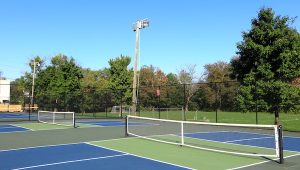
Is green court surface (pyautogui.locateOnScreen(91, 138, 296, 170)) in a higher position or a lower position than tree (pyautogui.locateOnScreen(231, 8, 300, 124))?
lower

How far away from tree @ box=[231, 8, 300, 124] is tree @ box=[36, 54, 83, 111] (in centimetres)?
2350

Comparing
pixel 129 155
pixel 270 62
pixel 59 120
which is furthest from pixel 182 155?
pixel 59 120

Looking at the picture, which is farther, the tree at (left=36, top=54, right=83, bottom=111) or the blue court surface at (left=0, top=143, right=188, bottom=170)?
the tree at (left=36, top=54, right=83, bottom=111)

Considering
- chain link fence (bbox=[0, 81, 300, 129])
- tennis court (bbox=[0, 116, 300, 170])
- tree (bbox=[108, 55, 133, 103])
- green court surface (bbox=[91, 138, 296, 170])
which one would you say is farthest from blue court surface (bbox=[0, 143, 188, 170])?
tree (bbox=[108, 55, 133, 103])

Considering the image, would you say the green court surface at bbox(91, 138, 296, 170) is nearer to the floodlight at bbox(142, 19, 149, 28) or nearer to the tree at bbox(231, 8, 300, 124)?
the tree at bbox(231, 8, 300, 124)

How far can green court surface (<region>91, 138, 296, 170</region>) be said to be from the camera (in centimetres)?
990

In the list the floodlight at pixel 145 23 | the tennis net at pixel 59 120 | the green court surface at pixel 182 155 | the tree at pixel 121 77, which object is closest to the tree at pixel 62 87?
the tree at pixel 121 77

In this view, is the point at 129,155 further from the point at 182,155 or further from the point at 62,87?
the point at 62,87

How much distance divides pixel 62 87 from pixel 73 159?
142 feet

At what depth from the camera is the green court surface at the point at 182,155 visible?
32.5ft

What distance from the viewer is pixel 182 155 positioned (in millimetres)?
11406

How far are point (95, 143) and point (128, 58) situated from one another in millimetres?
39477

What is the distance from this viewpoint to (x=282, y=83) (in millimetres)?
20125

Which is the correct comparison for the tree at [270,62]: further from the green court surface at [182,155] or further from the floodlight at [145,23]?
the floodlight at [145,23]
